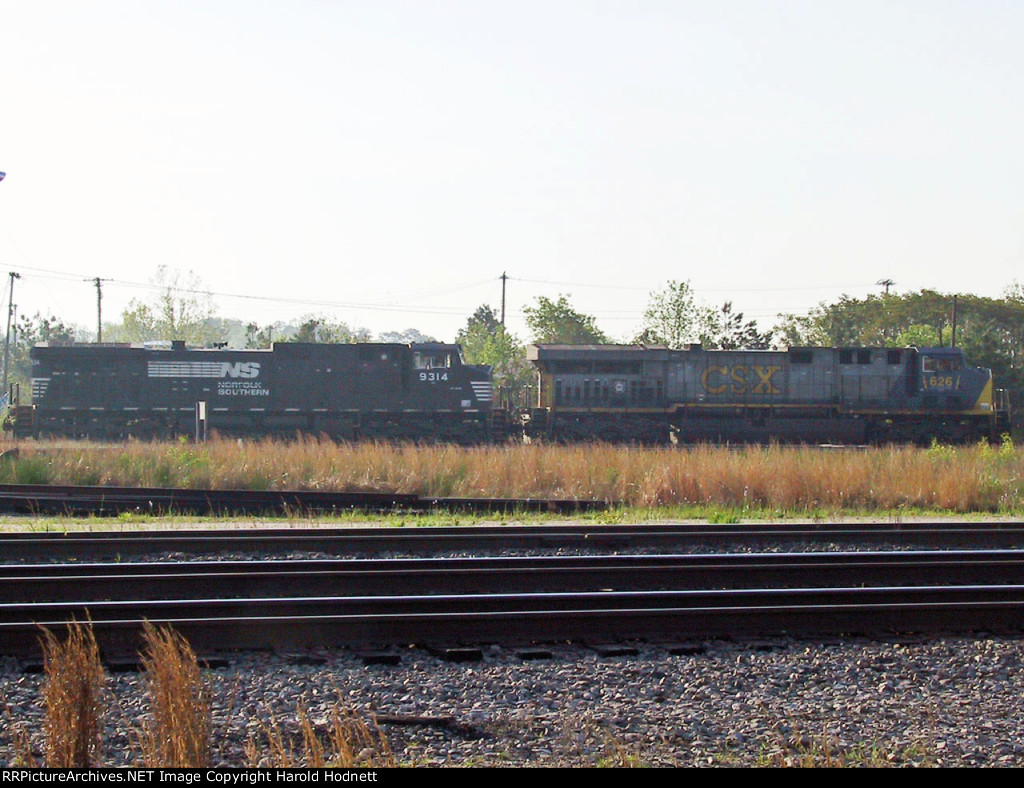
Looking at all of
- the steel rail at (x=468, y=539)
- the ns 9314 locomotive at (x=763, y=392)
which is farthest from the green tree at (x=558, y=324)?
the steel rail at (x=468, y=539)

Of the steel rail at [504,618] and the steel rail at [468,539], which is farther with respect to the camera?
the steel rail at [468,539]

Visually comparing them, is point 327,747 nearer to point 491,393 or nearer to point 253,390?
point 491,393

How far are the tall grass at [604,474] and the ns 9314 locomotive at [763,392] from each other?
11.0 metres

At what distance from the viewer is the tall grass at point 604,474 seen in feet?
50.8

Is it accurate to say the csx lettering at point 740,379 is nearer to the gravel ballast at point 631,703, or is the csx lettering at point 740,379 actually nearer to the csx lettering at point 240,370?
the csx lettering at point 240,370

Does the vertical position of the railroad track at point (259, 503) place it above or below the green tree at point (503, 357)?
below

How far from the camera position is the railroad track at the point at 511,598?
23.1ft

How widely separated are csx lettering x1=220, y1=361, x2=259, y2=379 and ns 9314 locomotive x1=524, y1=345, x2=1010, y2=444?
8869mm

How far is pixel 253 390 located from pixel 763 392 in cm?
1631

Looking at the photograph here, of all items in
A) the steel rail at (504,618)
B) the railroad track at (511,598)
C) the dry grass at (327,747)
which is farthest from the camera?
the railroad track at (511,598)

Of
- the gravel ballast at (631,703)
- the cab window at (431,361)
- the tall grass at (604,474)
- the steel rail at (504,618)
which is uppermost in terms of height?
the cab window at (431,361)

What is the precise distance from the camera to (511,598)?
25.5ft

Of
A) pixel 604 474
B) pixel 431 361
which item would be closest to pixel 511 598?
pixel 604 474

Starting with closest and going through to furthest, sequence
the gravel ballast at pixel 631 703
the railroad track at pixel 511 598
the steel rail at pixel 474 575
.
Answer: the gravel ballast at pixel 631 703 < the railroad track at pixel 511 598 < the steel rail at pixel 474 575
